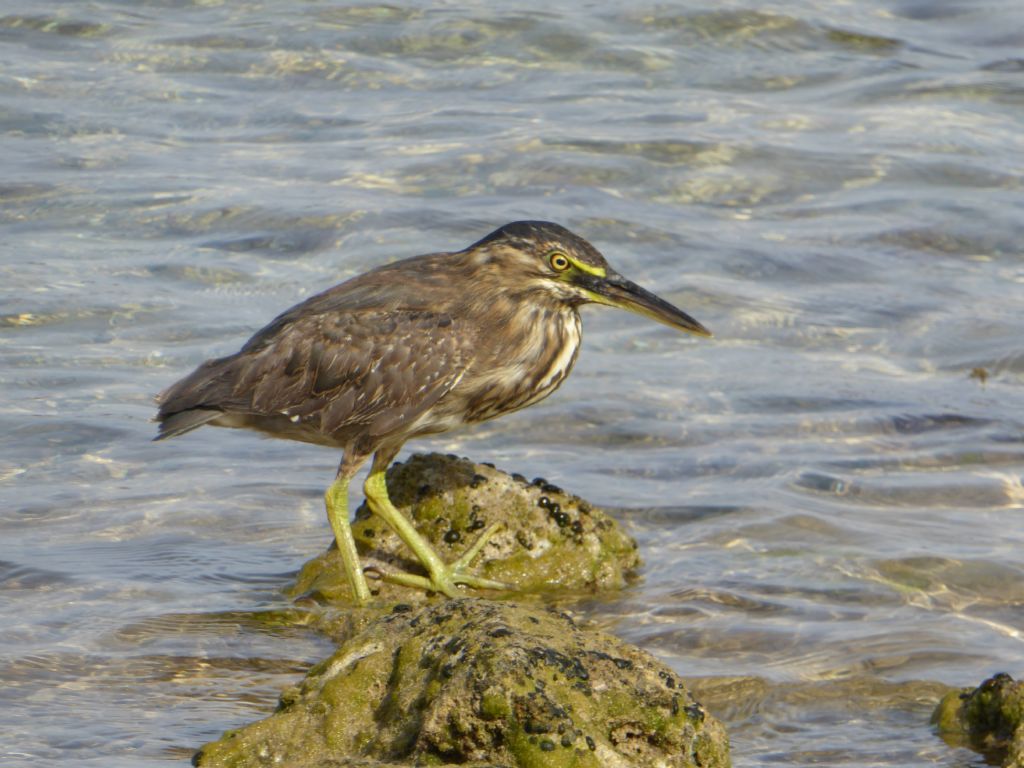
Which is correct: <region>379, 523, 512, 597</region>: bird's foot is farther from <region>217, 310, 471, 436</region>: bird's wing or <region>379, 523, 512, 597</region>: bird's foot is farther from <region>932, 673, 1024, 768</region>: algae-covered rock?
<region>932, 673, 1024, 768</region>: algae-covered rock

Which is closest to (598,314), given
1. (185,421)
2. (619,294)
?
(619,294)

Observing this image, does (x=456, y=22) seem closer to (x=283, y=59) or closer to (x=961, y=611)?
(x=283, y=59)

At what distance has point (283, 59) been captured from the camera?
14.1 meters

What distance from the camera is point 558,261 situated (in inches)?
261

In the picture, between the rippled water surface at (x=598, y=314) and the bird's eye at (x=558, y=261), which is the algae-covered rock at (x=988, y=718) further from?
the bird's eye at (x=558, y=261)

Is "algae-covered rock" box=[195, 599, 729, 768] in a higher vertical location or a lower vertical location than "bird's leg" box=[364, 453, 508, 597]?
higher

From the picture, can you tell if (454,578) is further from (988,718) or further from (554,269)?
(988,718)

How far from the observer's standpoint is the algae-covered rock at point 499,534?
6547 mm

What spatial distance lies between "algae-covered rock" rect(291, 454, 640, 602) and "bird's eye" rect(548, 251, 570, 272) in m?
0.81

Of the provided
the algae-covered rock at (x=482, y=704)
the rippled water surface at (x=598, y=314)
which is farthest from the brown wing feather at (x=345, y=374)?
the algae-covered rock at (x=482, y=704)

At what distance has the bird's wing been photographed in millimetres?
6457

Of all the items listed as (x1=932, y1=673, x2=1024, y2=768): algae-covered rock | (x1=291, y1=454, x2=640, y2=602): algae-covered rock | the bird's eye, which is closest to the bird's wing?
(x1=291, y1=454, x2=640, y2=602): algae-covered rock

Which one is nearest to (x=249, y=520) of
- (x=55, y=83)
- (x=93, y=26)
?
(x=55, y=83)

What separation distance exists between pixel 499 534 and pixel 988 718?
217 cm
